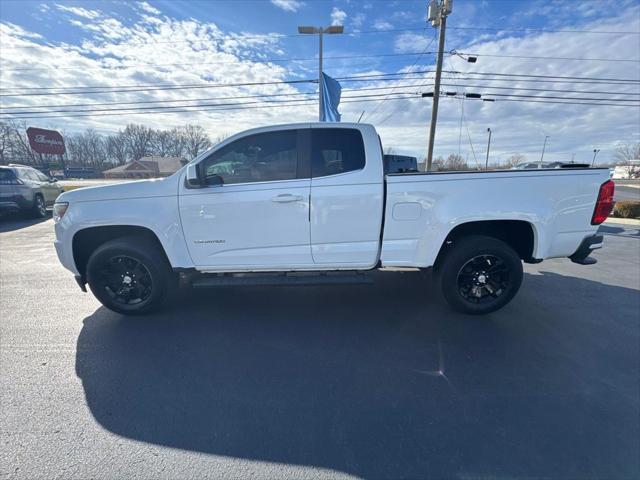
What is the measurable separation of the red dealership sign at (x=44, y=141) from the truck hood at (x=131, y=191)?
127 feet

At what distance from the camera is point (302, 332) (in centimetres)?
311

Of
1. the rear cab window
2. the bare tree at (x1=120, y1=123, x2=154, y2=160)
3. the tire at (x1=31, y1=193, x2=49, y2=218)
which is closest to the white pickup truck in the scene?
the rear cab window

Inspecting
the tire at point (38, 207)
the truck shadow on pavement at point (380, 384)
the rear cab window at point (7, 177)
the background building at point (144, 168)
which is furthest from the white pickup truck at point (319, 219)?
the background building at point (144, 168)

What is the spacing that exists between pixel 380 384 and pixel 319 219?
5.52 feet

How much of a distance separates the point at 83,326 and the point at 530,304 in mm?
5524

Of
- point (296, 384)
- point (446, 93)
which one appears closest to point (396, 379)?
point (296, 384)

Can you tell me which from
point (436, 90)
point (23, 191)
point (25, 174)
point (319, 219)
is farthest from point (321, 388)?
point (436, 90)

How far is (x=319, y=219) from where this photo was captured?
3.10 metres

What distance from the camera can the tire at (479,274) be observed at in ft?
10.5

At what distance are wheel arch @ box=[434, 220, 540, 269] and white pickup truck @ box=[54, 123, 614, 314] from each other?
16 millimetres

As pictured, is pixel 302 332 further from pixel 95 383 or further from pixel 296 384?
pixel 95 383

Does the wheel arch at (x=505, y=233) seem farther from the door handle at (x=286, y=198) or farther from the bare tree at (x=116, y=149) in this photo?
the bare tree at (x=116, y=149)

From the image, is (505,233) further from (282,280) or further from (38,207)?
(38,207)

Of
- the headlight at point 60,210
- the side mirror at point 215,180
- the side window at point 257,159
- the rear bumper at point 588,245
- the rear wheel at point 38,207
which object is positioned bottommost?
the rear wheel at point 38,207
